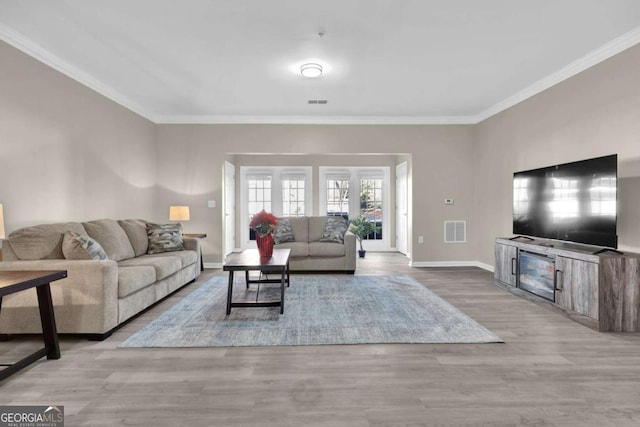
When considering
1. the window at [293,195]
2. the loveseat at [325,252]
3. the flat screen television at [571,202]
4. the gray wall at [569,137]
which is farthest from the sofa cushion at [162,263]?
the gray wall at [569,137]

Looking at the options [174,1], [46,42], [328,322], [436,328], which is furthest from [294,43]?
[436,328]

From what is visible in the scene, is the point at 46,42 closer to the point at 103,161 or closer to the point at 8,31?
the point at 8,31

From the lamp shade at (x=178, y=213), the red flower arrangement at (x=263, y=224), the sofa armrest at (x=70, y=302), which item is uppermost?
the lamp shade at (x=178, y=213)

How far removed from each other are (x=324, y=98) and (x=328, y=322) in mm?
3338

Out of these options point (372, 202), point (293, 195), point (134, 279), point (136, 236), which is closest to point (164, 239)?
point (136, 236)

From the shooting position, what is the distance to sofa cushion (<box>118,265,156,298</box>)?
2963 millimetres

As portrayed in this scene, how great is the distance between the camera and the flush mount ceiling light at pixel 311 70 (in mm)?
3748

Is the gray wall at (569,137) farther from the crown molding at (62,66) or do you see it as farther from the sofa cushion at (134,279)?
the crown molding at (62,66)

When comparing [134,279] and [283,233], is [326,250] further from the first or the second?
[134,279]

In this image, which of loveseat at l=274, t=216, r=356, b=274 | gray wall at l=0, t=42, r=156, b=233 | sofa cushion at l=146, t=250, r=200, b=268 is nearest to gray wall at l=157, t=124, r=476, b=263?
gray wall at l=0, t=42, r=156, b=233

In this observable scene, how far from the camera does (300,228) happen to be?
5.81 meters

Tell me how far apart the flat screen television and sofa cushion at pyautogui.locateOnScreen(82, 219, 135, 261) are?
16.7 ft

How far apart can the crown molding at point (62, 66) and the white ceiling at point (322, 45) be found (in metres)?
0.01

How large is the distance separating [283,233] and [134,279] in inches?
109
